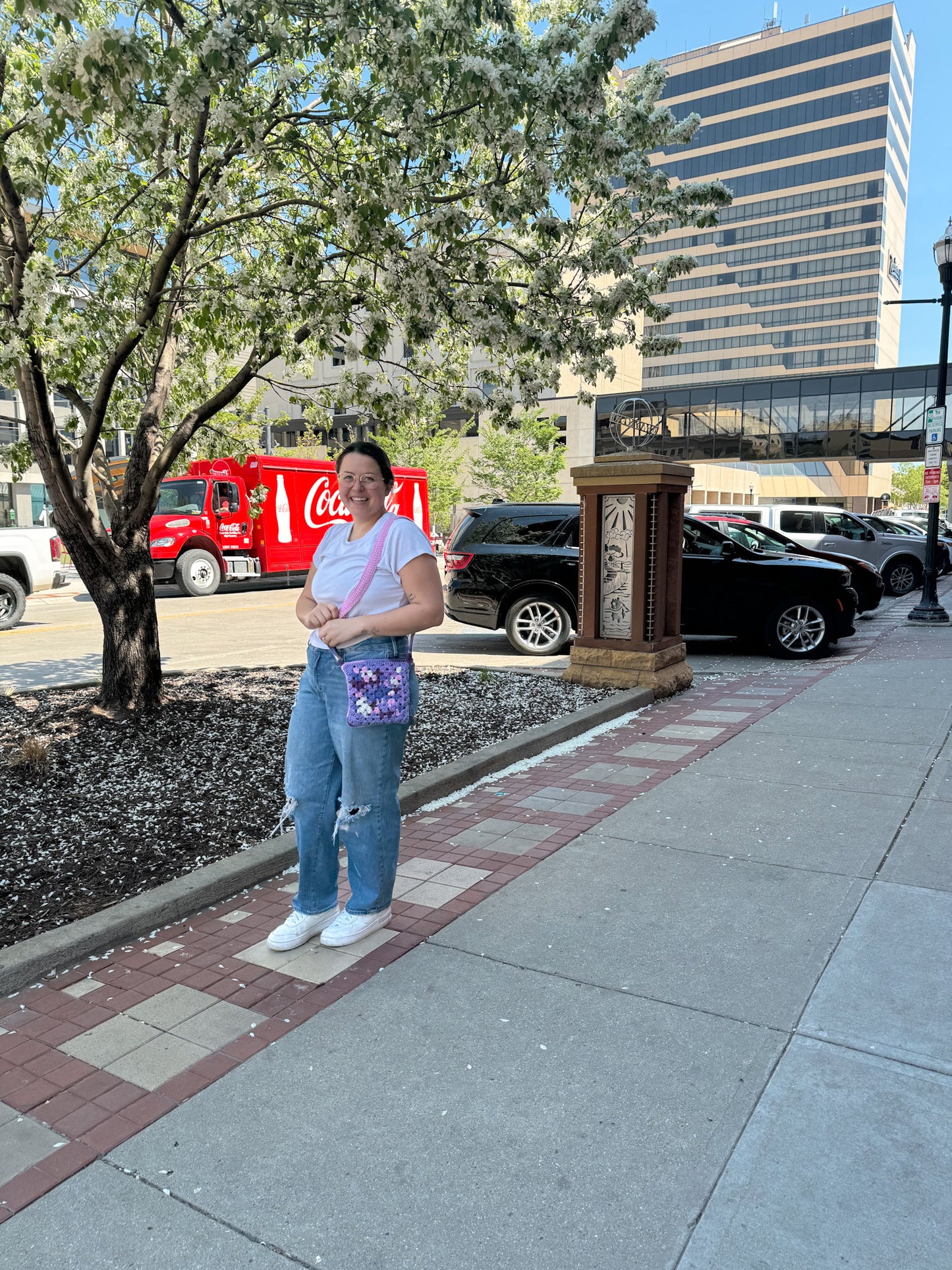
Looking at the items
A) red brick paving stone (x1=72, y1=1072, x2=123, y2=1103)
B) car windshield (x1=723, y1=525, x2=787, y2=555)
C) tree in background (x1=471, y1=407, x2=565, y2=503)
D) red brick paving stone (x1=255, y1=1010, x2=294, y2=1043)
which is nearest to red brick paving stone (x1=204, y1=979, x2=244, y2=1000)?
red brick paving stone (x1=255, y1=1010, x2=294, y2=1043)

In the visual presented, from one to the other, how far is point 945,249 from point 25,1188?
15510mm

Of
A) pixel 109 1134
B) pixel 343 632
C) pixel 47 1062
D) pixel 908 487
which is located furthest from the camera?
pixel 908 487

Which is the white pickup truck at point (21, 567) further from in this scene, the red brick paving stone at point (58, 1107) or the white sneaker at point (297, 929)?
the red brick paving stone at point (58, 1107)

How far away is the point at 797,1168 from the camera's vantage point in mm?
Answer: 2369

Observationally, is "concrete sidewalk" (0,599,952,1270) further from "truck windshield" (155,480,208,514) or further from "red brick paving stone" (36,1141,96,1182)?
"truck windshield" (155,480,208,514)

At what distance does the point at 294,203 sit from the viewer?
5797mm

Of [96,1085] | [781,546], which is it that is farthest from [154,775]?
[781,546]

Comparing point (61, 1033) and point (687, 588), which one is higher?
point (687, 588)

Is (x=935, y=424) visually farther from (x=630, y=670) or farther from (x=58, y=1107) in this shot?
(x=58, y=1107)

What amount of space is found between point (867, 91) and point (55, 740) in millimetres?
126655

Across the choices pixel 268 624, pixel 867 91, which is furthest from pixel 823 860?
pixel 867 91

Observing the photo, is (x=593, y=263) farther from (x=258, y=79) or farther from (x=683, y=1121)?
(x=683, y=1121)

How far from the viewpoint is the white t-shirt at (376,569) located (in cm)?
339

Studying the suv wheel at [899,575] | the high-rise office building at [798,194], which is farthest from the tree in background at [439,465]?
the high-rise office building at [798,194]
